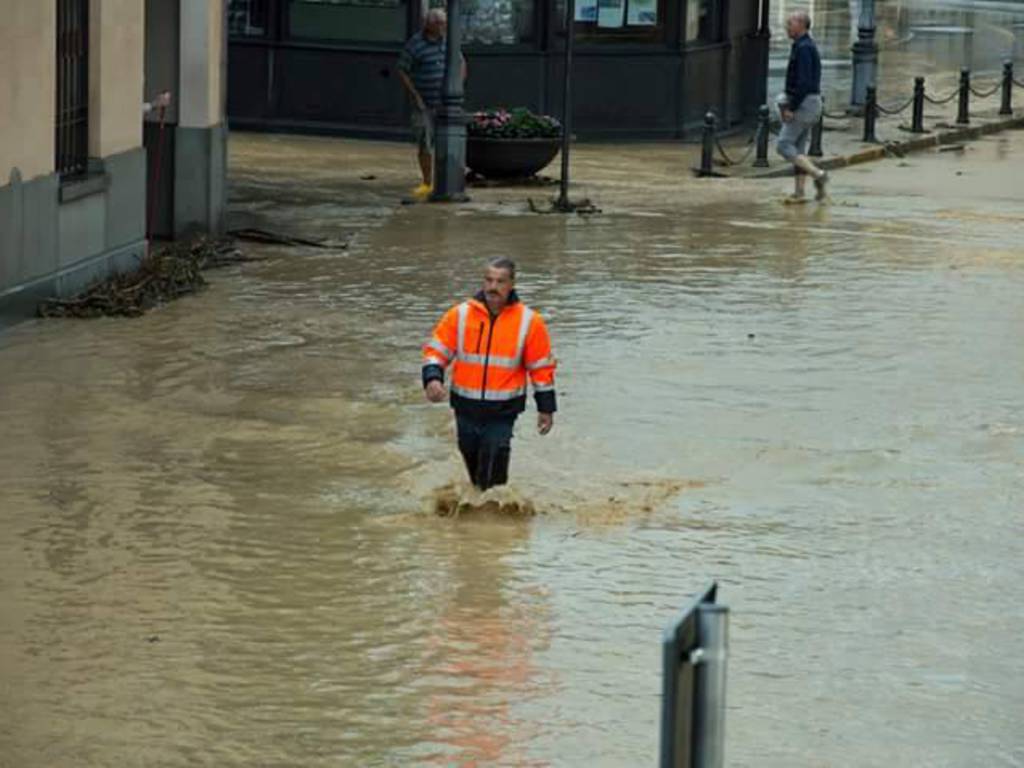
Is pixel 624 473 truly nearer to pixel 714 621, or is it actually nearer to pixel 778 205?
pixel 714 621

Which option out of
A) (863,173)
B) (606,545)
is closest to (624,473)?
(606,545)

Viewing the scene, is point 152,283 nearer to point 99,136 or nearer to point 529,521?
point 99,136

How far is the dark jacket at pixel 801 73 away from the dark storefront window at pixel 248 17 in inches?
315

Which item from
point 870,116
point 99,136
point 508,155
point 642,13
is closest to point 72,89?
point 99,136

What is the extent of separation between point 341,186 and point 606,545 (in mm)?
14879

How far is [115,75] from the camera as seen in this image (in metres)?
19.4

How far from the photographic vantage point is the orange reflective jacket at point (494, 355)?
12.3 m

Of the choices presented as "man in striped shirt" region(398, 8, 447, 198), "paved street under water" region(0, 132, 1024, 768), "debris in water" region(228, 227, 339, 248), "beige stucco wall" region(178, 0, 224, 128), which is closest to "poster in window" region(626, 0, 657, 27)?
"man in striped shirt" region(398, 8, 447, 198)

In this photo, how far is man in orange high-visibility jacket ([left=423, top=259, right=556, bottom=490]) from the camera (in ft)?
40.3

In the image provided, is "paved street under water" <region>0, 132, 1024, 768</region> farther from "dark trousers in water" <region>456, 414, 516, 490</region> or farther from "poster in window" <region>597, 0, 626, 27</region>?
"poster in window" <region>597, 0, 626, 27</region>

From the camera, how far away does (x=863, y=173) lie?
95.7 feet

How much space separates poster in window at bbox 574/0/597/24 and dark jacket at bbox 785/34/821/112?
5628 mm

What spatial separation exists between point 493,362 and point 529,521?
85 cm

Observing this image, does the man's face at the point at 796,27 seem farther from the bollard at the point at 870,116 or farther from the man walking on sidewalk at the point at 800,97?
the bollard at the point at 870,116
